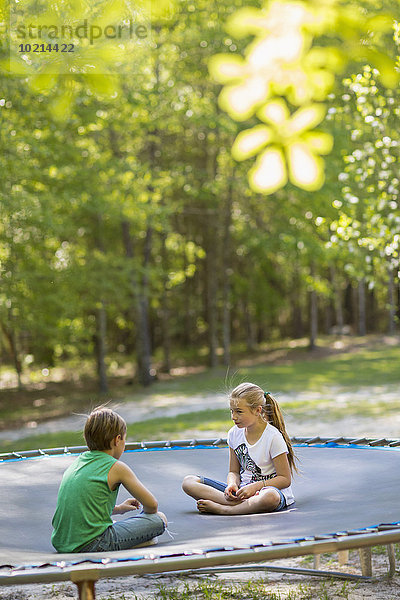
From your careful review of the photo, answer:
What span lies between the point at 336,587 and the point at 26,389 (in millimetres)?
13448

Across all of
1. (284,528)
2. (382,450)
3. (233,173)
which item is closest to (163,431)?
(382,450)

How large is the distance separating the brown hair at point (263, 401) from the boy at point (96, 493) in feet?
2.35

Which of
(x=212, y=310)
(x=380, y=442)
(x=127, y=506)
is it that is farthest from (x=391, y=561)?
(x=212, y=310)

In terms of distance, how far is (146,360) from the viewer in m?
16.0

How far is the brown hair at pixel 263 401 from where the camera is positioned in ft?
11.9

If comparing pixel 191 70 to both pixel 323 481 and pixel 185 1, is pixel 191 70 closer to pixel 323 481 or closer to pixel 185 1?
pixel 185 1

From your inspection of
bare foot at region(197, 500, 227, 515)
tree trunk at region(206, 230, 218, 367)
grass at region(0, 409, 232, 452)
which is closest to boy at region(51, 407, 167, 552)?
bare foot at region(197, 500, 227, 515)

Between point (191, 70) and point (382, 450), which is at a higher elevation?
point (191, 70)

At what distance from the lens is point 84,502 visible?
10.00ft

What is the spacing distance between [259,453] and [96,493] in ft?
3.17

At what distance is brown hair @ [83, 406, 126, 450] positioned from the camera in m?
3.04

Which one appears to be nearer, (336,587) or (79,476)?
(79,476)

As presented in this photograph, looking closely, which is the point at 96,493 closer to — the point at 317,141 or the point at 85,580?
the point at 85,580

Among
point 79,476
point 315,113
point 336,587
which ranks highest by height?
point 315,113
